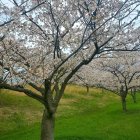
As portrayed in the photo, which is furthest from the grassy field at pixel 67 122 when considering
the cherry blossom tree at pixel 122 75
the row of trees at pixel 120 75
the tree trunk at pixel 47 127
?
the tree trunk at pixel 47 127

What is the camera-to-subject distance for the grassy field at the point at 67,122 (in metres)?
26.1

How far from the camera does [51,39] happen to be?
14023mm

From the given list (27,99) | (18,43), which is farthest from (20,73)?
(27,99)

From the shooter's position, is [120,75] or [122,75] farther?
[120,75]

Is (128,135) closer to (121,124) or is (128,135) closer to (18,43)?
(121,124)

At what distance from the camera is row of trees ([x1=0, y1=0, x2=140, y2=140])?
12.6 meters

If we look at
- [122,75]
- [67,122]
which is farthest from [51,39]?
[122,75]

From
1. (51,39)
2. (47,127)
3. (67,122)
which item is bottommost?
(47,127)

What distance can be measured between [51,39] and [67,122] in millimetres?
21375

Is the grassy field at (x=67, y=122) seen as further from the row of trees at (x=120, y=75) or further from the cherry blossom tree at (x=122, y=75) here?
the row of trees at (x=120, y=75)

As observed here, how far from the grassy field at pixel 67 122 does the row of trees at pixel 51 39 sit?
10.5m

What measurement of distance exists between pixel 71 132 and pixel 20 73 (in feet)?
50.0

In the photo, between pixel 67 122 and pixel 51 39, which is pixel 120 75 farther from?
pixel 51 39

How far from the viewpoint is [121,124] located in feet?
103
